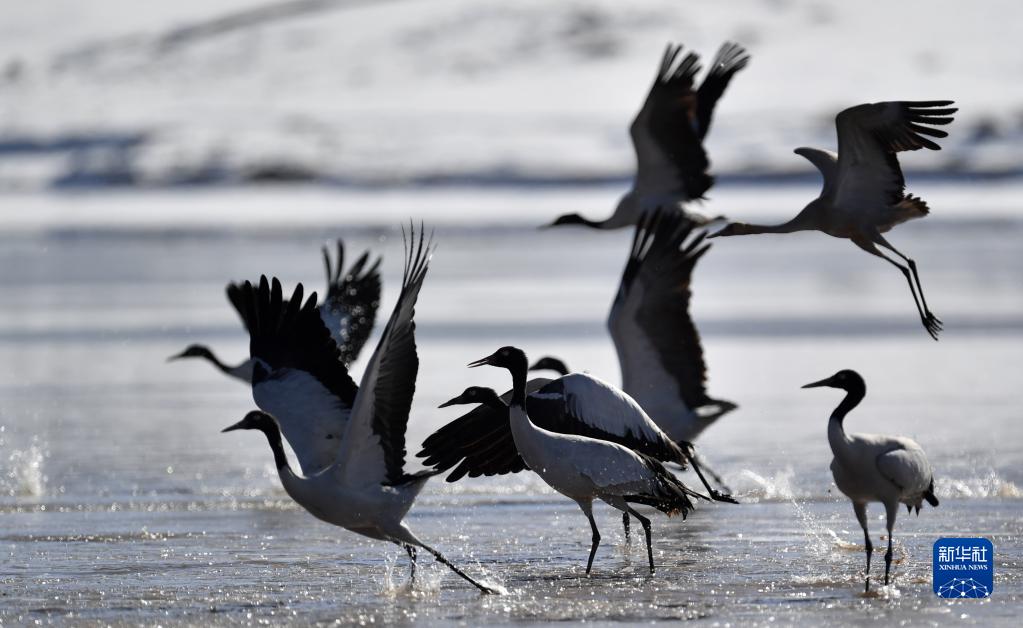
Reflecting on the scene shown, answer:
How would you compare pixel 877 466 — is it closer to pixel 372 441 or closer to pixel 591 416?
pixel 591 416

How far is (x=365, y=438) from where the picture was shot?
7707 mm

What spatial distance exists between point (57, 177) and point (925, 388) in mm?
66420

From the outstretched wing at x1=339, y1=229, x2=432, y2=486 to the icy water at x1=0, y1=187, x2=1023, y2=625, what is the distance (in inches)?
22.7

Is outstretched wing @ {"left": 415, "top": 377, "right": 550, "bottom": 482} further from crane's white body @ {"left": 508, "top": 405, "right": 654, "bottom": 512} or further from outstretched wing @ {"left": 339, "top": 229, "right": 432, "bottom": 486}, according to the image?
outstretched wing @ {"left": 339, "top": 229, "right": 432, "bottom": 486}

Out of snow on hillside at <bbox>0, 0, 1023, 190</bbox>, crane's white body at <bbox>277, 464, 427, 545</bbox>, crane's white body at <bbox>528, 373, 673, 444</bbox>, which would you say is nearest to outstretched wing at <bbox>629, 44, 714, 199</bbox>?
crane's white body at <bbox>528, 373, 673, 444</bbox>

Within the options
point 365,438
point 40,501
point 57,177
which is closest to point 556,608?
point 365,438

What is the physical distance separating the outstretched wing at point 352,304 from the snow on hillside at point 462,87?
54499 mm

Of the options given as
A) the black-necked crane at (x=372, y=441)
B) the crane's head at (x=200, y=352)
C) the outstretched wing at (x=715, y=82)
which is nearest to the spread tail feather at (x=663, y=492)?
the black-necked crane at (x=372, y=441)

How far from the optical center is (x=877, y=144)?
32.2ft

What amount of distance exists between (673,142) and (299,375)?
4.65 meters

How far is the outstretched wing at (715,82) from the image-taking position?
12906 millimetres

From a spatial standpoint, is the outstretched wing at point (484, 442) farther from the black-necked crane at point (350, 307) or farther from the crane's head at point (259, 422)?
the black-necked crane at point (350, 307)

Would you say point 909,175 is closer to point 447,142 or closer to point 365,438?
point 447,142

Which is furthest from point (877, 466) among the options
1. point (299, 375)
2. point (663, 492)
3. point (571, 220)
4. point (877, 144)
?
point (571, 220)
